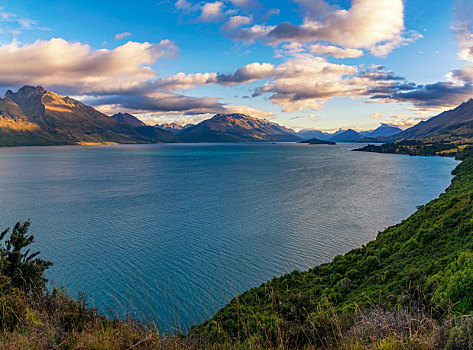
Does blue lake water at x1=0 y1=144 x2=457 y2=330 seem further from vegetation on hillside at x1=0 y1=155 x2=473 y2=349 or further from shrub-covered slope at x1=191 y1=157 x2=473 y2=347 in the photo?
A: shrub-covered slope at x1=191 y1=157 x2=473 y2=347

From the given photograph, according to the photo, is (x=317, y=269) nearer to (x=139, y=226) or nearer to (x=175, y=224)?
(x=175, y=224)

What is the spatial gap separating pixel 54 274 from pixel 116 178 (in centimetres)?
7574

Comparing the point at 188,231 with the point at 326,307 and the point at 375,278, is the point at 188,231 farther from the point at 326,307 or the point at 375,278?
the point at 375,278

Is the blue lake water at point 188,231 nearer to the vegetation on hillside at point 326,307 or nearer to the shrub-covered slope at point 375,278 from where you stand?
the vegetation on hillside at point 326,307

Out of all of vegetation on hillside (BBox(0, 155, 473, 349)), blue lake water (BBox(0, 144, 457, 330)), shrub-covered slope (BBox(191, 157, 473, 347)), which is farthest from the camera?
blue lake water (BBox(0, 144, 457, 330))

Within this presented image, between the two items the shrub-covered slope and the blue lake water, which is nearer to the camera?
the shrub-covered slope

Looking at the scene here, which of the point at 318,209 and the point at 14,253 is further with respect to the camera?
the point at 318,209

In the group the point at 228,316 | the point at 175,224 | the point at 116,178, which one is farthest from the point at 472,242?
the point at 116,178

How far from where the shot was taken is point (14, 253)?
636 inches

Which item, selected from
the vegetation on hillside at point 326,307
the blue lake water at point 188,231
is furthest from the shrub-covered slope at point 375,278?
the blue lake water at point 188,231

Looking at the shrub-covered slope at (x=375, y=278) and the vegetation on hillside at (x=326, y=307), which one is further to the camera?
the shrub-covered slope at (x=375, y=278)

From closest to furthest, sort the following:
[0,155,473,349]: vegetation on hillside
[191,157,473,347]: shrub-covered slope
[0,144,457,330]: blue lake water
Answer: [0,155,473,349]: vegetation on hillside
[191,157,473,347]: shrub-covered slope
[0,144,457,330]: blue lake water

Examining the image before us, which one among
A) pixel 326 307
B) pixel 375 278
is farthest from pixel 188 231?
pixel 375 278

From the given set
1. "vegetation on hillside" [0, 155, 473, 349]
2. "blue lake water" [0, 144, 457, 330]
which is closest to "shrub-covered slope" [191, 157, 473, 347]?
"vegetation on hillside" [0, 155, 473, 349]
